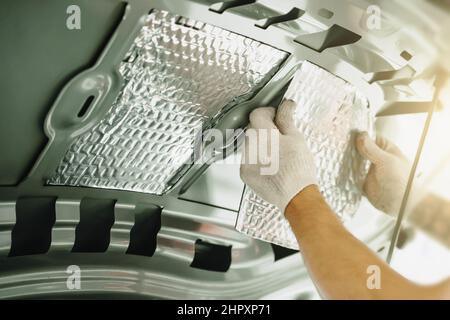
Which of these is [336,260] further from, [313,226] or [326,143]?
[326,143]

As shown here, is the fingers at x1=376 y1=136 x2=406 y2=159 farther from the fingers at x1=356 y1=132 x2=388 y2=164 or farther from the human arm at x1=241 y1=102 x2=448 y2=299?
the human arm at x1=241 y1=102 x2=448 y2=299

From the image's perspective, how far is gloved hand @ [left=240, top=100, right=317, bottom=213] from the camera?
1.04 m

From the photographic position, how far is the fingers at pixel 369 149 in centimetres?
116

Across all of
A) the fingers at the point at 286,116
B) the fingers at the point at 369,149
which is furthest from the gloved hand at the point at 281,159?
the fingers at the point at 369,149

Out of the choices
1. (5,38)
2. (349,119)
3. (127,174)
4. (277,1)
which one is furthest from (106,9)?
(349,119)

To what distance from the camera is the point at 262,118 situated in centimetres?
102

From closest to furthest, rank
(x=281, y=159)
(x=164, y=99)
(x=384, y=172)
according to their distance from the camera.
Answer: (x=164, y=99) < (x=281, y=159) < (x=384, y=172)

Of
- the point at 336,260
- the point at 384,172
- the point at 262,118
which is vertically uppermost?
the point at 262,118

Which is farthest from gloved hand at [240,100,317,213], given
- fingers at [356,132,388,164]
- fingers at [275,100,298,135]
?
fingers at [356,132,388,164]

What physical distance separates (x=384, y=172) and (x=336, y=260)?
346 millimetres

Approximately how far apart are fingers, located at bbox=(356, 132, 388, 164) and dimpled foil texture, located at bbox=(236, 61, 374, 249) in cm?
2

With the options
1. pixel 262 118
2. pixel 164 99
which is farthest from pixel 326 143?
pixel 164 99

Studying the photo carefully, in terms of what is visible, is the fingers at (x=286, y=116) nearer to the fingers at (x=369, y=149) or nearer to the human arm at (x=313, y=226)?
the human arm at (x=313, y=226)

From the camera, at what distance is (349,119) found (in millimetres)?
1131
